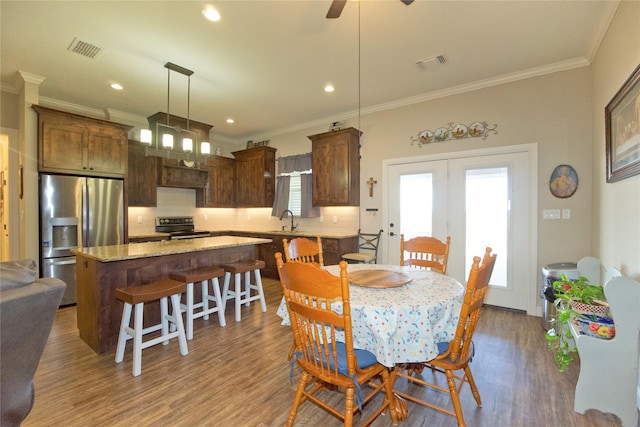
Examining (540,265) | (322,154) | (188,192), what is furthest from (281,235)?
(540,265)

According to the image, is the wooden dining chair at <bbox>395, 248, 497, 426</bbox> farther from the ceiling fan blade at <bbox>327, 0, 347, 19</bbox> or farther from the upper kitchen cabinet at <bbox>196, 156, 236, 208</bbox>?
the upper kitchen cabinet at <bbox>196, 156, 236, 208</bbox>

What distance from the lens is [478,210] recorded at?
387 centimetres

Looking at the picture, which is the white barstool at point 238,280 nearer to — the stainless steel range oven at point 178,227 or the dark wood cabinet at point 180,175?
the stainless steel range oven at point 178,227

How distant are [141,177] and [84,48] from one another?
8.00 ft

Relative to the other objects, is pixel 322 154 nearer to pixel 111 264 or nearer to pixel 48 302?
pixel 111 264

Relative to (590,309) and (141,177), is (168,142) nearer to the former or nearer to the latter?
(141,177)

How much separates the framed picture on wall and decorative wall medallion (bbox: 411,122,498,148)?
4.14ft

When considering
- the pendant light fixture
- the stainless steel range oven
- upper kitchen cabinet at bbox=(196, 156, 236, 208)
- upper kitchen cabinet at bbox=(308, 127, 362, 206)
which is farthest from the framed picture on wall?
upper kitchen cabinet at bbox=(196, 156, 236, 208)

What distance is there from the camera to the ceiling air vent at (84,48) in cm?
297

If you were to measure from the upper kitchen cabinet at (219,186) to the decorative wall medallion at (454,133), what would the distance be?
401 cm

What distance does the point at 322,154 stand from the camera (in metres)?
5.05

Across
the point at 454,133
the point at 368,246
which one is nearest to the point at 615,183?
the point at 454,133

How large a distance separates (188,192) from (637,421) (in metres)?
6.62

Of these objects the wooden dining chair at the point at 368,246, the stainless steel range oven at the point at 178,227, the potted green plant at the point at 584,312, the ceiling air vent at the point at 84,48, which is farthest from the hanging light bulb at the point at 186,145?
the potted green plant at the point at 584,312
